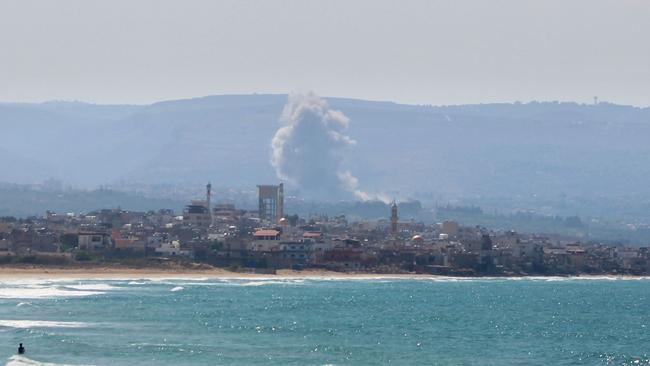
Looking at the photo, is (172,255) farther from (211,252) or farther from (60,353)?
(60,353)

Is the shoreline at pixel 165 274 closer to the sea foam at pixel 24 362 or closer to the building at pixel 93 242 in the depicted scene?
the building at pixel 93 242

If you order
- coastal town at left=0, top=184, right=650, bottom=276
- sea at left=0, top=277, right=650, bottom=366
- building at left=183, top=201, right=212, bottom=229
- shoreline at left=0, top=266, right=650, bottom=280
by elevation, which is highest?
building at left=183, top=201, right=212, bottom=229

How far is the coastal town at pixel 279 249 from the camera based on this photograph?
5448 inches

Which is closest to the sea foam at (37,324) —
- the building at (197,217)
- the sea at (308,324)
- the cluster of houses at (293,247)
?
the sea at (308,324)

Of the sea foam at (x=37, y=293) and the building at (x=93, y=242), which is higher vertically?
the building at (x=93, y=242)

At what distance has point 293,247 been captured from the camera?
14438 cm

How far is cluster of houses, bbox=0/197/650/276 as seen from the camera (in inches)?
5531

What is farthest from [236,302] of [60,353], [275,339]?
[60,353]

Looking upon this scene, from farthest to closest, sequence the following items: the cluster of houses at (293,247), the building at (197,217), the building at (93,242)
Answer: the building at (197,217), the cluster of houses at (293,247), the building at (93,242)

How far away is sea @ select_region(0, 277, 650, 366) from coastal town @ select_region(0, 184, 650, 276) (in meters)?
15.9

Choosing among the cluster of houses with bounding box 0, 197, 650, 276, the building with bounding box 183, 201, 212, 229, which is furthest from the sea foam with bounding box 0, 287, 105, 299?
the building with bounding box 183, 201, 212, 229

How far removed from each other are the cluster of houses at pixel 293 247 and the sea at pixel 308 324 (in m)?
18.4

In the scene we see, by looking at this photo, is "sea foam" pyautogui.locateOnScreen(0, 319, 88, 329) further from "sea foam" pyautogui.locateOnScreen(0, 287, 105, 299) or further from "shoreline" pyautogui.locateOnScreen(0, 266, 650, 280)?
"shoreline" pyautogui.locateOnScreen(0, 266, 650, 280)

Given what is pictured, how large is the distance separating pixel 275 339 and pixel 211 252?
72.6m
